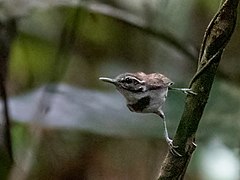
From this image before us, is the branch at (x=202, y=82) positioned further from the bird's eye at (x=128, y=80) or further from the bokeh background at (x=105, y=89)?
the bokeh background at (x=105, y=89)

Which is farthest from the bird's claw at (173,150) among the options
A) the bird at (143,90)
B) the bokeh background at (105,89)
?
the bokeh background at (105,89)

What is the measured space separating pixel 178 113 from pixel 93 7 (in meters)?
0.38

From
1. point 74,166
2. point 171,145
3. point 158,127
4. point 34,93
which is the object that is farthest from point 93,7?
point 171,145

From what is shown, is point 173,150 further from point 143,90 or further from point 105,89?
point 105,89

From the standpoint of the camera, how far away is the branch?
562 millimetres

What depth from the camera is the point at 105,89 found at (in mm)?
1559

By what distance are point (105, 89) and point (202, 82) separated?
3.23ft

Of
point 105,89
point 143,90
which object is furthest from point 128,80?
point 105,89

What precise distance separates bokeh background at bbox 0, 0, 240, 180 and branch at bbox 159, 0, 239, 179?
51cm

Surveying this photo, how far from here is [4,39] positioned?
127 centimetres

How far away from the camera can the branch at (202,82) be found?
22.1 inches

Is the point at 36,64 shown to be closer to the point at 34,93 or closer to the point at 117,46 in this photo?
the point at 117,46

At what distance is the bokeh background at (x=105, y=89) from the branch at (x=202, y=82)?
51 centimetres

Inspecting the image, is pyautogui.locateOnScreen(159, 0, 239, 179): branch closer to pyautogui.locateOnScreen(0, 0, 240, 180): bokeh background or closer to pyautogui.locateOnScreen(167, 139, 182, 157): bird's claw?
pyautogui.locateOnScreen(167, 139, 182, 157): bird's claw
